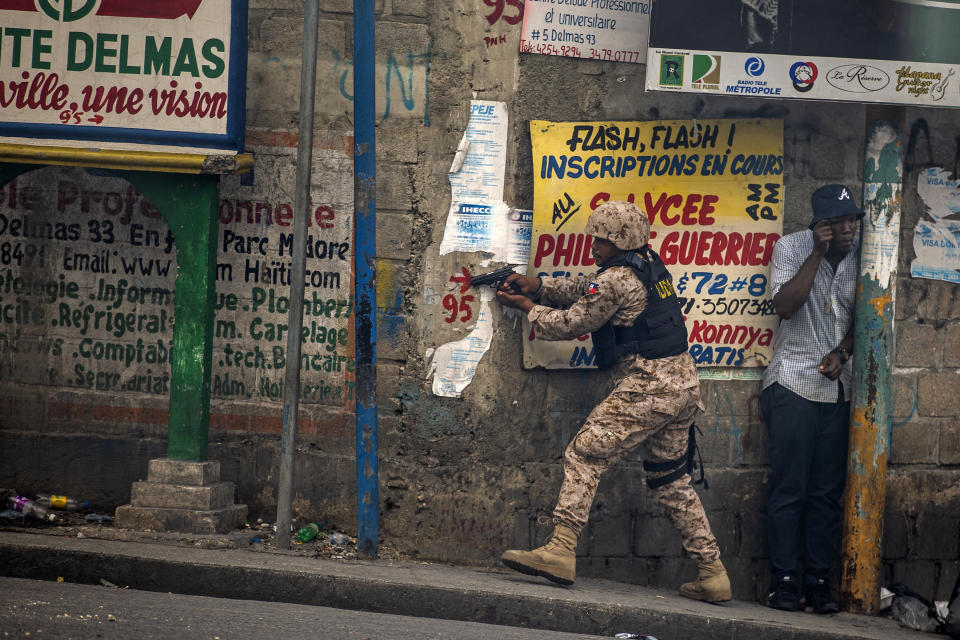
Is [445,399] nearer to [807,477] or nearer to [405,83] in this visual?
[405,83]

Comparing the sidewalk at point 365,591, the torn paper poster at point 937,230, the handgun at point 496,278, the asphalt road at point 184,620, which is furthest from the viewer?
the torn paper poster at point 937,230

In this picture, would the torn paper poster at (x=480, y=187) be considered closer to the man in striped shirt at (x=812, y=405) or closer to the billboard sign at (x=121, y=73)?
the billboard sign at (x=121, y=73)

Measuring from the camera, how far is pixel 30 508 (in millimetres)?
5902

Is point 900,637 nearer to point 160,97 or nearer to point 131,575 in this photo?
point 131,575

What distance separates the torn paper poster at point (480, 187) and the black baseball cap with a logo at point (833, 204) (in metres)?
1.75

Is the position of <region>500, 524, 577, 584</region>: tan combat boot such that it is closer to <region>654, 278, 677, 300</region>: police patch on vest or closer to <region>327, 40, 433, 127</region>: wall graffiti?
<region>654, 278, 677, 300</region>: police patch on vest

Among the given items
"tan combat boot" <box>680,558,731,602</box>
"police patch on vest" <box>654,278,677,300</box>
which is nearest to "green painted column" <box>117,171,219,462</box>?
"police patch on vest" <box>654,278,677,300</box>

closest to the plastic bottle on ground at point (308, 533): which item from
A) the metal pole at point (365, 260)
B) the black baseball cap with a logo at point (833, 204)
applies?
the metal pole at point (365, 260)

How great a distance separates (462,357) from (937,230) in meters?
2.93

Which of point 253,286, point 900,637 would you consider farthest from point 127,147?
point 900,637

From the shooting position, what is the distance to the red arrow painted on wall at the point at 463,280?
5930mm

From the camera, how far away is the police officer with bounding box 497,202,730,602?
5.36m

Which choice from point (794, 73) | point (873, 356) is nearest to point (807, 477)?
point (873, 356)

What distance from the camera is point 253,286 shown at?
6109mm
